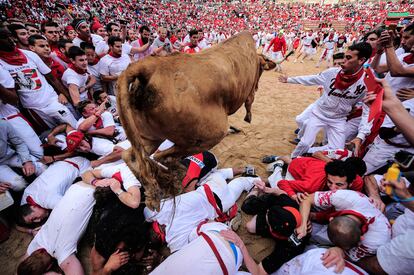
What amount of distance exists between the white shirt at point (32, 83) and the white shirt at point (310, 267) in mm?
4435

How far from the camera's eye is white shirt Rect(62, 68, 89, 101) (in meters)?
4.39

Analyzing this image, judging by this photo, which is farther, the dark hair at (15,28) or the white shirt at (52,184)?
the dark hair at (15,28)

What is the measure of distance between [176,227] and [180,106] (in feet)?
6.72

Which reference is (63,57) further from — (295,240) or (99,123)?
(295,240)

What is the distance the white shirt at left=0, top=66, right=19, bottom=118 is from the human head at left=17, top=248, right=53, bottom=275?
2.19 m

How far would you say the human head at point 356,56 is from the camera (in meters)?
3.48

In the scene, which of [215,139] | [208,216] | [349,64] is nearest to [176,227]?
[208,216]

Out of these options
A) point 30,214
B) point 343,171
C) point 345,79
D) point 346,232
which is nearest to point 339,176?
point 343,171

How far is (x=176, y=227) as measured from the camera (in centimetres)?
270

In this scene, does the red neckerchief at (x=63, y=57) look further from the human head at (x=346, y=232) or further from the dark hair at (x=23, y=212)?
the human head at (x=346, y=232)

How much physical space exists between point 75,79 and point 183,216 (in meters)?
3.58

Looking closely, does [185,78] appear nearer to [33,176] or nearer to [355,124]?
[33,176]

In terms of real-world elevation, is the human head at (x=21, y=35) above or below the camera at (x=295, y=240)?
above

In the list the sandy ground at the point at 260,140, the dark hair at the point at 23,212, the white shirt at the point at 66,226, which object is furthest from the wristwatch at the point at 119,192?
the dark hair at the point at 23,212
